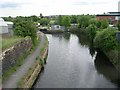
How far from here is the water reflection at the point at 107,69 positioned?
17628 mm

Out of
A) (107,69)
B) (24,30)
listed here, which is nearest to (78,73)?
(107,69)

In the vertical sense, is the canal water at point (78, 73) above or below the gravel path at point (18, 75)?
below

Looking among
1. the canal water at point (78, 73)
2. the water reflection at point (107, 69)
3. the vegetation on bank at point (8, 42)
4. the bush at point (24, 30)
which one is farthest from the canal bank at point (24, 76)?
the bush at point (24, 30)

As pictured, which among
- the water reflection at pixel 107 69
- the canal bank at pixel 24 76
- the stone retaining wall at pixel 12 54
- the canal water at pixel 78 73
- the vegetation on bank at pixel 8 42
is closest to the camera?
the canal bank at pixel 24 76

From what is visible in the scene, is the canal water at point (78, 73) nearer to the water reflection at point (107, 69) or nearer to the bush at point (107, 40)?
the water reflection at point (107, 69)

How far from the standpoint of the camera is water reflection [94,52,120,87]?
57.8 ft

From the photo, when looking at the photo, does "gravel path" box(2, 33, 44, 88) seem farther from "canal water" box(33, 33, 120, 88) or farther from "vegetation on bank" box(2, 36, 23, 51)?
"vegetation on bank" box(2, 36, 23, 51)

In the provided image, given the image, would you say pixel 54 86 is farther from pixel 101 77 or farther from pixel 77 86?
pixel 101 77

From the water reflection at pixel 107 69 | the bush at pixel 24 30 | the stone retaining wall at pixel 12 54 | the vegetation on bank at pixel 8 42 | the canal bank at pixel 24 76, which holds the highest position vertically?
the bush at pixel 24 30

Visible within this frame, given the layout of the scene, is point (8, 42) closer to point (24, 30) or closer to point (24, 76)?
point (24, 76)

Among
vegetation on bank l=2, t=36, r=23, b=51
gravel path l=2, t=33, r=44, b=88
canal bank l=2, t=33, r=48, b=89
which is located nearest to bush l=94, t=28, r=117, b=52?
canal bank l=2, t=33, r=48, b=89

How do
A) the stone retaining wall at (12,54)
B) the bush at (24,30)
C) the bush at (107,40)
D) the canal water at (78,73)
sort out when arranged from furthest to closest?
the bush at (24,30) < the bush at (107,40) < the canal water at (78,73) < the stone retaining wall at (12,54)

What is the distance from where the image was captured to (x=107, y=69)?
66.6 feet

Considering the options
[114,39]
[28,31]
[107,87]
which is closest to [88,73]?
[107,87]
